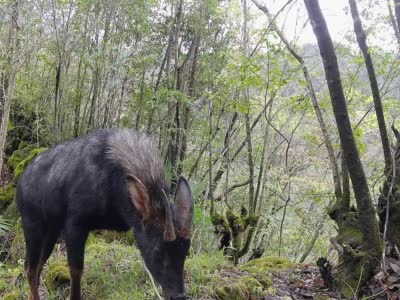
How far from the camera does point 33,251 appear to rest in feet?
17.0

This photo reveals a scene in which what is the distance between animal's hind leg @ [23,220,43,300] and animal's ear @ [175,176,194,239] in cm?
204

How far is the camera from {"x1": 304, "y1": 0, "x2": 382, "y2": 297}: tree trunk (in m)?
4.11

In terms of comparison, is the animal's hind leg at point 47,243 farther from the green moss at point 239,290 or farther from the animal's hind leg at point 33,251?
the green moss at point 239,290

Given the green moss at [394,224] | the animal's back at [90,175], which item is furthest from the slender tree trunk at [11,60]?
the green moss at [394,224]

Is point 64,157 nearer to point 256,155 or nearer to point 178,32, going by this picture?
point 178,32

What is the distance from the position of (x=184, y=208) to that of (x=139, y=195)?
15.5 inches

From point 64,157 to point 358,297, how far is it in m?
3.32

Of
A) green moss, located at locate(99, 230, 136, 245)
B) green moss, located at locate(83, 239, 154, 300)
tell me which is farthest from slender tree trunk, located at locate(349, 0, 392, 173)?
green moss, located at locate(99, 230, 136, 245)

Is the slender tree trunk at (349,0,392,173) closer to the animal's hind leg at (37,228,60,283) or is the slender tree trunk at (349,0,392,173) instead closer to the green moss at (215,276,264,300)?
the green moss at (215,276,264,300)

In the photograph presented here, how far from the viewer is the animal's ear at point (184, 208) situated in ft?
12.4

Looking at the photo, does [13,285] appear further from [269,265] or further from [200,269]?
[269,265]

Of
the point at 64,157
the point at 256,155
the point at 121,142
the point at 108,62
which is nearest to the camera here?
the point at 121,142

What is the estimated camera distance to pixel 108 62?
10.9 meters

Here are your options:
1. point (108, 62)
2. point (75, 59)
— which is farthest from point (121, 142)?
point (75, 59)
